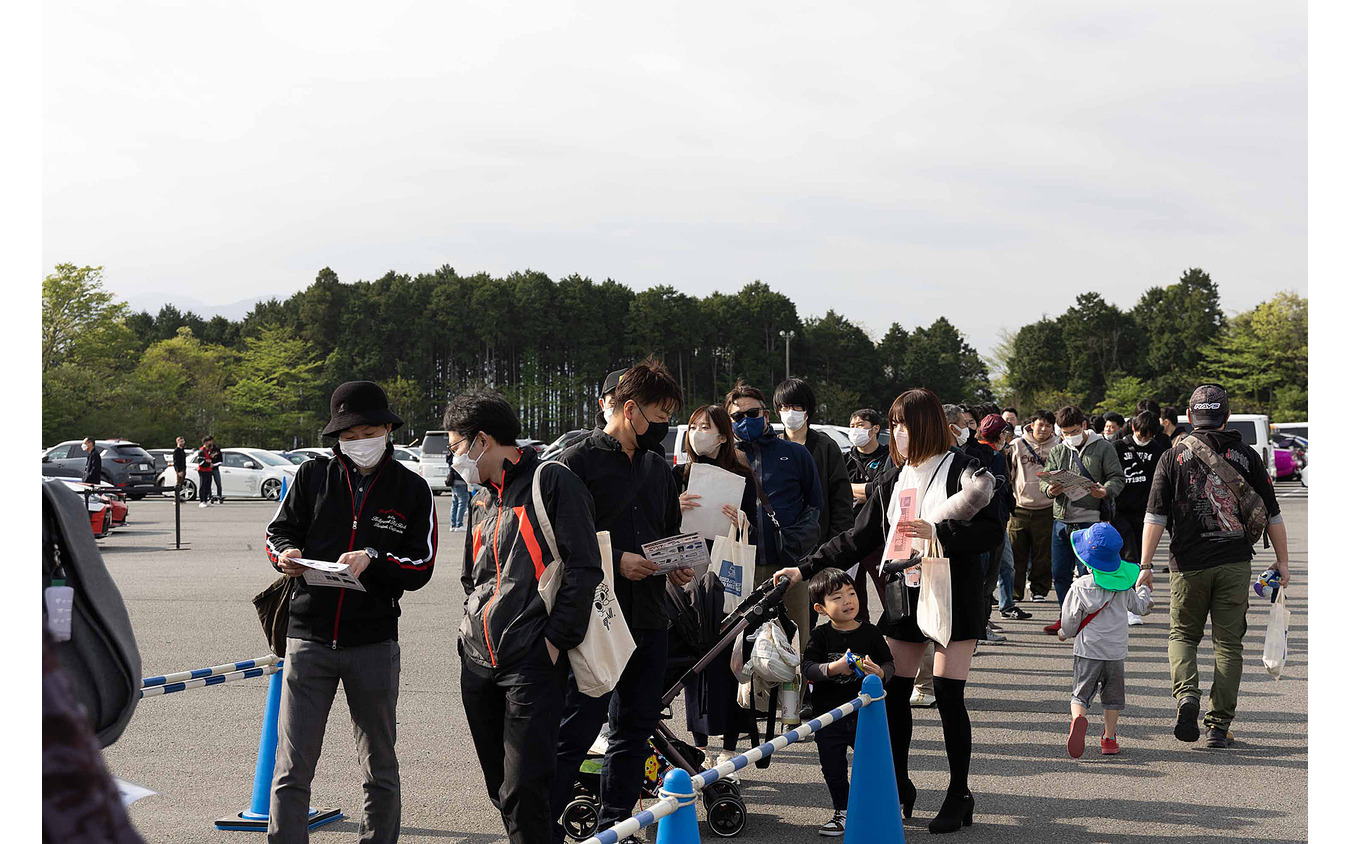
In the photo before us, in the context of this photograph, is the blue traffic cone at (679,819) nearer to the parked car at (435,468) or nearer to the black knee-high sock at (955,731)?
the black knee-high sock at (955,731)

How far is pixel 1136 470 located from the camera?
1220 cm

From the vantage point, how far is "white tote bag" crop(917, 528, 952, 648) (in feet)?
16.5

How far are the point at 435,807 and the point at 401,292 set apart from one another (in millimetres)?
88290

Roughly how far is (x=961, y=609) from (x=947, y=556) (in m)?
0.24

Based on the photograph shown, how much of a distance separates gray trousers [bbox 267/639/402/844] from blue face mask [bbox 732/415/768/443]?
301 cm

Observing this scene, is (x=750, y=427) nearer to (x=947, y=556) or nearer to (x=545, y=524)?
(x=947, y=556)

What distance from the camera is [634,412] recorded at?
4605 millimetres

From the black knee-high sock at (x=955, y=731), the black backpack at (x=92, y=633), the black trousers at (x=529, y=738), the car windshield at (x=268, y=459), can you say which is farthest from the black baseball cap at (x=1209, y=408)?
the car windshield at (x=268, y=459)

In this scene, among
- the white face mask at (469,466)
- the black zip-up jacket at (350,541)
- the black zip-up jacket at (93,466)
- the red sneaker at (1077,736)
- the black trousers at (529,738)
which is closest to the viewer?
the black trousers at (529,738)

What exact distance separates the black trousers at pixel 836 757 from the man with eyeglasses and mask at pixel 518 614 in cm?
142

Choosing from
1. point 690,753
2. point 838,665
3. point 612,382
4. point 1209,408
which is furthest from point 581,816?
point 1209,408

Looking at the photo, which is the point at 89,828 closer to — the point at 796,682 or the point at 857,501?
the point at 796,682

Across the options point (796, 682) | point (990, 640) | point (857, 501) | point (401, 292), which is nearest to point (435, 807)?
point (796, 682)

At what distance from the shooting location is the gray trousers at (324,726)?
414 cm
